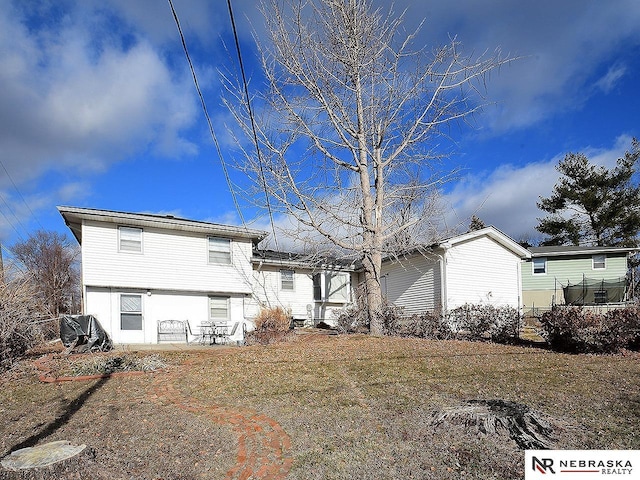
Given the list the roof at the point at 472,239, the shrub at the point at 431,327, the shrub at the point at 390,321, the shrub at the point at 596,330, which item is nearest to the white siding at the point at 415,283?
the roof at the point at 472,239

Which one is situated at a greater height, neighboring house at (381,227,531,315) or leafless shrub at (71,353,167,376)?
neighboring house at (381,227,531,315)

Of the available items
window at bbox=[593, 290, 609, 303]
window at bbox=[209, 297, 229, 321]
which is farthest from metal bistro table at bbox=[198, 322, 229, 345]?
window at bbox=[593, 290, 609, 303]

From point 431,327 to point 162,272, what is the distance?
9.82 metres

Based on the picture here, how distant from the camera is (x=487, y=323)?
1339 centimetres

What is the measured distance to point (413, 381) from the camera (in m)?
7.17

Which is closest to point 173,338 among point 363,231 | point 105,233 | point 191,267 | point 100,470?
point 191,267

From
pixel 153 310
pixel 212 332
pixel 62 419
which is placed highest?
pixel 153 310

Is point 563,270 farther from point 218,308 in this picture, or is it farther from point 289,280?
point 218,308

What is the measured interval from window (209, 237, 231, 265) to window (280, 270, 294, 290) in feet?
11.4

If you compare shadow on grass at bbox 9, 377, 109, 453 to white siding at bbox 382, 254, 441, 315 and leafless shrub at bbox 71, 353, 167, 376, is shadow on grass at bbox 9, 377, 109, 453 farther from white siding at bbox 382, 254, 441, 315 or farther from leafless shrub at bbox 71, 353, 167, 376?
white siding at bbox 382, 254, 441, 315

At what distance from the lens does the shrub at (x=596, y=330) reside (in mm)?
10492

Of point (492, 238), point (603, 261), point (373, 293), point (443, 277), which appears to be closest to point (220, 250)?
point (373, 293)

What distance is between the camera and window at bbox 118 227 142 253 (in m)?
15.3

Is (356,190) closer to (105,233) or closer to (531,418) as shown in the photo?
(105,233)
